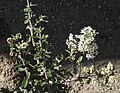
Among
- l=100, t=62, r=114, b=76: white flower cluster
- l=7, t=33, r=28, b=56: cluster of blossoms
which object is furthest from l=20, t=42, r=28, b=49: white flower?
l=100, t=62, r=114, b=76: white flower cluster

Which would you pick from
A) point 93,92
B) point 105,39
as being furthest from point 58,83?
point 105,39

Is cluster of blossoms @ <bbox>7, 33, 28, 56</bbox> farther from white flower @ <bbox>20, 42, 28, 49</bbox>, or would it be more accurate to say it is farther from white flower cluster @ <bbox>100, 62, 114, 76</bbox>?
white flower cluster @ <bbox>100, 62, 114, 76</bbox>

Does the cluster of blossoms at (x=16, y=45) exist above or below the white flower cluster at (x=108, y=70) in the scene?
above

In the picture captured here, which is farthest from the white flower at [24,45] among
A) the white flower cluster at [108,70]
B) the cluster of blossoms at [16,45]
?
the white flower cluster at [108,70]

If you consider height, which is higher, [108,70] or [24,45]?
[24,45]

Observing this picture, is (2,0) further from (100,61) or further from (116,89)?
(116,89)

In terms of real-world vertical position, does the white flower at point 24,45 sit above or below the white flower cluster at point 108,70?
above

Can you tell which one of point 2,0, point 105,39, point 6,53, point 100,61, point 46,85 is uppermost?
point 2,0

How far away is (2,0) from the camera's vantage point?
330 cm

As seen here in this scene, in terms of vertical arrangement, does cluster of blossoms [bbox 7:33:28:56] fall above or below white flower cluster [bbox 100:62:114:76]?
above

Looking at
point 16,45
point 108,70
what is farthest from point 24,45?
point 108,70

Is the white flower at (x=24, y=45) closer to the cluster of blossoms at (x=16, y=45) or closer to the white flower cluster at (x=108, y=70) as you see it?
the cluster of blossoms at (x=16, y=45)

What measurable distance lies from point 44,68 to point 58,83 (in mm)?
110

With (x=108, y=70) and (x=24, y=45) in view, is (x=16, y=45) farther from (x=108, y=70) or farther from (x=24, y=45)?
(x=108, y=70)
